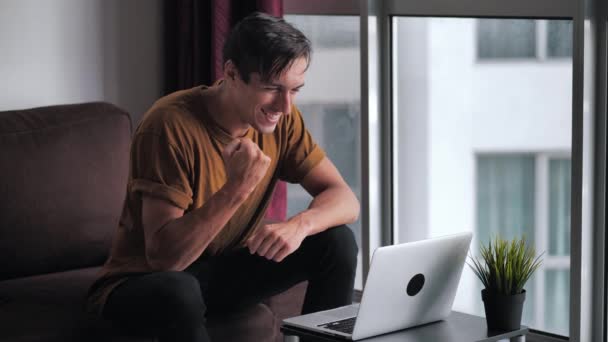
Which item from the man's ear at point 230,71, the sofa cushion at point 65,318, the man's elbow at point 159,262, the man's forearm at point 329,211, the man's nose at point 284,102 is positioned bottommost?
the sofa cushion at point 65,318

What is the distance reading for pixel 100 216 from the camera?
8.71 ft

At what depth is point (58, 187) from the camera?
2588 mm

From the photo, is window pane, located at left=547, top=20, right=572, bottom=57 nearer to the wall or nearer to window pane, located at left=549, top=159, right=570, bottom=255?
window pane, located at left=549, top=159, right=570, bottom=255

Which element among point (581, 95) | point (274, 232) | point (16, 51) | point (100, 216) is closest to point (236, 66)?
point (274, 232)

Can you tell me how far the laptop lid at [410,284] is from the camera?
1811 millimetres

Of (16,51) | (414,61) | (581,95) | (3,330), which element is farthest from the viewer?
(414,61)

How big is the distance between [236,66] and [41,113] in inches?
32.3

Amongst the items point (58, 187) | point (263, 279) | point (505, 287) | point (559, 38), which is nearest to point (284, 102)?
point (263, 279)

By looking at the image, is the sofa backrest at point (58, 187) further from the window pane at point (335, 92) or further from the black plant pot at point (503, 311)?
the black plant pot at point (503, 311)

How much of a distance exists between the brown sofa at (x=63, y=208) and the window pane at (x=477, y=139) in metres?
0.91

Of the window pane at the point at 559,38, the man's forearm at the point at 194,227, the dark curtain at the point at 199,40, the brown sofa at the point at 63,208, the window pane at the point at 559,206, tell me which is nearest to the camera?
the man's forearm at the point at 194,227

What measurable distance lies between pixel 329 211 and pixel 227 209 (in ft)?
1.09

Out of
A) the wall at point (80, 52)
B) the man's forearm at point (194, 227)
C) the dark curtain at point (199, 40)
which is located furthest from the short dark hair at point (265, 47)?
the wall at point (80, 52)

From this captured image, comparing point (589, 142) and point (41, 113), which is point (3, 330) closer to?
point (41, 113)
